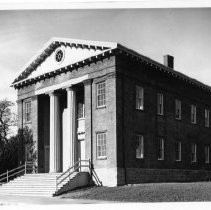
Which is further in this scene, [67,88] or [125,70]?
[67,88]

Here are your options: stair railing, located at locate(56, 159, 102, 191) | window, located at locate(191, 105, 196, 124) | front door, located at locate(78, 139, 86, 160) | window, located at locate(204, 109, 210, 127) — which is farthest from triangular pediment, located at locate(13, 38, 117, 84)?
window, located at locate(204, 109, 210, 127)

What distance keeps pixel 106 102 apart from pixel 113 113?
900mm

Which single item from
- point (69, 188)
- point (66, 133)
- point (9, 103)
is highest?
point (9, 103)

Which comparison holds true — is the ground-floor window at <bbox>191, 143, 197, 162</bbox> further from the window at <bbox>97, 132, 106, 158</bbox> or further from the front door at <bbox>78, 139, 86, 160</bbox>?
the window at <bbox>97, 132, 106, 158</bbox>

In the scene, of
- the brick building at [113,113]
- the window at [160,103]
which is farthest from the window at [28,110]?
the window at [160,103]

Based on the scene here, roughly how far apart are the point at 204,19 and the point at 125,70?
8566 millimetres

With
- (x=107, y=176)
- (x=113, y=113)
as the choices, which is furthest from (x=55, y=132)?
(x=107, y=176)

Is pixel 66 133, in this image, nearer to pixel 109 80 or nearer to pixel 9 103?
pixel 109 80

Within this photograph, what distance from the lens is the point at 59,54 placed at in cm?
3044

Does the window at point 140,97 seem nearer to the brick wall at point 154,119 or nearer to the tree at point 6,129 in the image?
the brick wall at point 154,119

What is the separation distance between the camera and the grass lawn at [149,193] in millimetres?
20625

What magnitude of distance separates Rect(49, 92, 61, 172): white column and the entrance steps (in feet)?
6.62

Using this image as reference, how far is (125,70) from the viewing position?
89.8ft
